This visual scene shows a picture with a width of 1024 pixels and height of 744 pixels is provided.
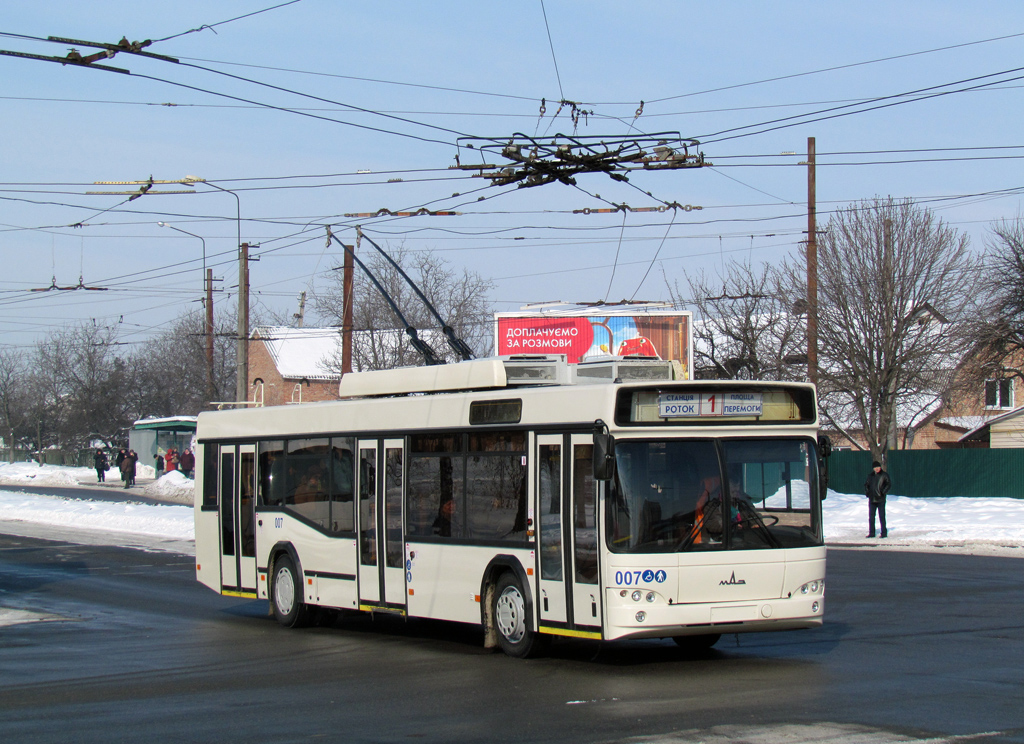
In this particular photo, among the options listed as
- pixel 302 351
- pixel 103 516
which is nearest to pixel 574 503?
pixel 103 516

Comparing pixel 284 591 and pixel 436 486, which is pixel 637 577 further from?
pixel 284 591

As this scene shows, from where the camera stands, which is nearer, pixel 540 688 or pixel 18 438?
pixel 540 688

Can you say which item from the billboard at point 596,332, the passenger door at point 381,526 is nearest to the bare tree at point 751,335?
the billboard at point 596,332

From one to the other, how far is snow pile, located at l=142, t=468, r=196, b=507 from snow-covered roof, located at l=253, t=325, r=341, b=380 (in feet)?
60.5

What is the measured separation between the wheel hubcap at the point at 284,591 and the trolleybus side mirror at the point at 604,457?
5.86 metres

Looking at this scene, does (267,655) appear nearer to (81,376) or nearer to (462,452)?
(462,452)

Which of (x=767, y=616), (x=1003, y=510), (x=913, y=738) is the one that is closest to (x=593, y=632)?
(x=767, y=616)

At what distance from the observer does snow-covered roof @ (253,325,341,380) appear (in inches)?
2717

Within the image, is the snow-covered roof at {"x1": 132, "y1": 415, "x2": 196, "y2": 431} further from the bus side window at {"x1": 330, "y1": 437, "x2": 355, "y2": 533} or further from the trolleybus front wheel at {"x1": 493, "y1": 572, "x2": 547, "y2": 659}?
the trolleybus front wheel at {"x1": 493, "y1": 572, "x2": 547, "y2": 659}

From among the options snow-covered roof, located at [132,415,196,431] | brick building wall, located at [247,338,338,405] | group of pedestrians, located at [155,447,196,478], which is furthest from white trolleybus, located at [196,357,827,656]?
brick building wall, located at [247,338,338,405]

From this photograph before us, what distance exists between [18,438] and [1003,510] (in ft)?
258

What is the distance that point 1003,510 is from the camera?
98.3 feet

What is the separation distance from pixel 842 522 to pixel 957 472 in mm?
8863

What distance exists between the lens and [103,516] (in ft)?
116
